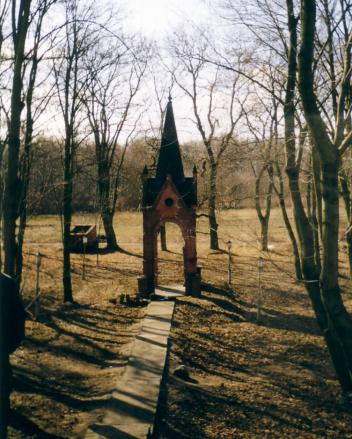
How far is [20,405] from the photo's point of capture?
718 centimetres

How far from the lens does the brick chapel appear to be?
1472 cm

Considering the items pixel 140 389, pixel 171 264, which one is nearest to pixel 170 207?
pixel 171 264

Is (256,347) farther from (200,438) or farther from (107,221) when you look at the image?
(107,221)

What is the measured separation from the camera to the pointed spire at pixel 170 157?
14852 millimetres

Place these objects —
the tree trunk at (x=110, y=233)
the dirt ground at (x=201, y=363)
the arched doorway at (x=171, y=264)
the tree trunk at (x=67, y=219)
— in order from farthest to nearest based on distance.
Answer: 1. the tree trunk at (x=110, y=233)
2. the arched doorway at (x=171, y=264)
3. the tree trunk at (x=67, y=219)
4. the dirt ground at (x=201, y=363)

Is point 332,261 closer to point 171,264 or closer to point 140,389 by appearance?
point 140,389

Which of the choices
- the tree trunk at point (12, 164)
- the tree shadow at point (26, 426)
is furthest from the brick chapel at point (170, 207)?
the tree trunk at point (12, 164)

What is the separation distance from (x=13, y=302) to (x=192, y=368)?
21.0ft

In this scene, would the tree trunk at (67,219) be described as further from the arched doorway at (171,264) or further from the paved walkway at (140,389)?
the arched doorway at (171,264)

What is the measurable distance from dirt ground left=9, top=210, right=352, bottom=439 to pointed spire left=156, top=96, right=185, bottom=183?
350 cm

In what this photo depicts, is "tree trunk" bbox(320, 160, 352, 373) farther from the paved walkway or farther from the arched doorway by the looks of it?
the arched doorway

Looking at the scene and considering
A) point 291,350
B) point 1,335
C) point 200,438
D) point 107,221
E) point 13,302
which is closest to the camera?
point 1,335

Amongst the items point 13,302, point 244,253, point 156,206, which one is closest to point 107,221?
point 244,253

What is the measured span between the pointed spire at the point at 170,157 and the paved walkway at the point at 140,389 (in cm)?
498
